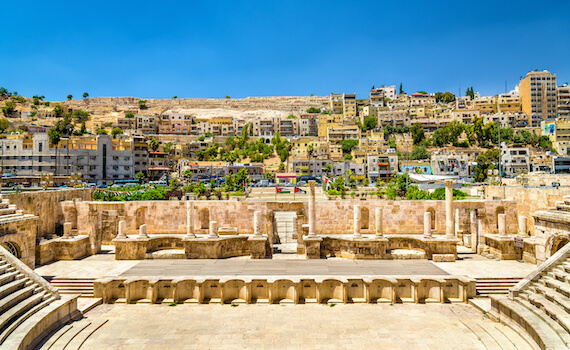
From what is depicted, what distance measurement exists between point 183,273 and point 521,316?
503 inches

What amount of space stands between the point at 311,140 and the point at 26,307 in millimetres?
86071

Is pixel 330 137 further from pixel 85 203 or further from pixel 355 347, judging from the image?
pixel 355 347

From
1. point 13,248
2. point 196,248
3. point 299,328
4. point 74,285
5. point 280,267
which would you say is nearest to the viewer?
point 299,328

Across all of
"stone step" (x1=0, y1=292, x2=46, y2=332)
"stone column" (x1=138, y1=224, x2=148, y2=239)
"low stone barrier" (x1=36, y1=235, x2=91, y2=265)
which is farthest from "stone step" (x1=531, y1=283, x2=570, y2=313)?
"low stone barrier" (x1=36, y1=235, x2=91, y2=265)

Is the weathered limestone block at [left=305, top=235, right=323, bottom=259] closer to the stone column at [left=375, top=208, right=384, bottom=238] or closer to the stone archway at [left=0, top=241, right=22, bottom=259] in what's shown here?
the stone column at [left=375, top=208, right=384, bottom=238]

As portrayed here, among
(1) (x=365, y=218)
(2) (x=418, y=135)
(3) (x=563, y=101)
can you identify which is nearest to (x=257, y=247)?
(1) (x=365, y=218)

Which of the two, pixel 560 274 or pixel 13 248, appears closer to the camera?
pixel 560 274

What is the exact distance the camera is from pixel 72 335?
11.8m

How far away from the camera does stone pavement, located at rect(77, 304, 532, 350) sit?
11.2 meters

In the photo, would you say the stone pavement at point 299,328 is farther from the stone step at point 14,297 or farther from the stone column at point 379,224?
the stone column at point 379,224

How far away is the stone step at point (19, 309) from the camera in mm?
10748

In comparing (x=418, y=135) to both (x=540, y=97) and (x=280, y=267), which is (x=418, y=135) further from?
(x=280, y=267)

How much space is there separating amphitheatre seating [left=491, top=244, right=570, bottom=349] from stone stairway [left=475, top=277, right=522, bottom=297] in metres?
2.17

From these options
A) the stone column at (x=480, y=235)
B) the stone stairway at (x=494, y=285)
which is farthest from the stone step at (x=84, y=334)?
the stone column at (x=480, y=235)
